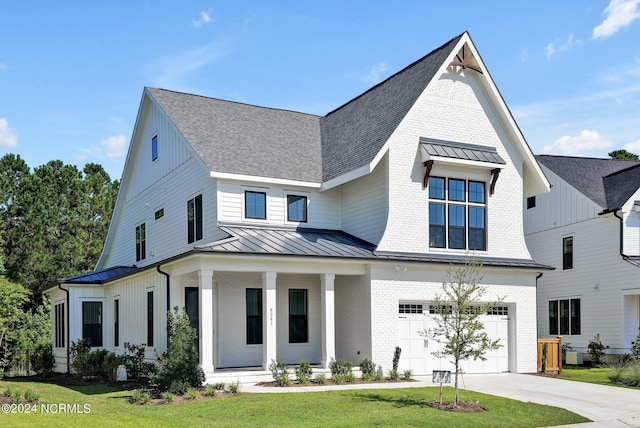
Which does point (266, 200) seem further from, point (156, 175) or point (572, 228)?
point (572, 228)

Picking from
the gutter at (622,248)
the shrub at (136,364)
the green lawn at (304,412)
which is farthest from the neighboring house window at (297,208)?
the gutter at (622,248)

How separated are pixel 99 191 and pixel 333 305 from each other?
3064 centimetres

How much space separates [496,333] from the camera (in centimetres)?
2559

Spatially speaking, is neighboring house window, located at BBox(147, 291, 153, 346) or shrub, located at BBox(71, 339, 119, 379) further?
neighboring house window, located at BBox(147, 291, 153, 346)

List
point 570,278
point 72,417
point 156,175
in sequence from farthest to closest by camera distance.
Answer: point 570,278, point 156,175, point 72,417

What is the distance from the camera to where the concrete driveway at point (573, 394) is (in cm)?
1680

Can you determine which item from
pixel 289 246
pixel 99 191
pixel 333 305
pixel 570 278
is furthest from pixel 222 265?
pixel 99 191

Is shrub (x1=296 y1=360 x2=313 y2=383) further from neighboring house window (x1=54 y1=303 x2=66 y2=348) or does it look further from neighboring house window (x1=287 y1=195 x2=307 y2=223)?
neighboring house window (x1=54 y1=303 x2=66 y2=348)

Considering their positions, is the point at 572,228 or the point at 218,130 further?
the point at 572,228

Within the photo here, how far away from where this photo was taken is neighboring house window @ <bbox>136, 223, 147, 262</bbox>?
31.5 m

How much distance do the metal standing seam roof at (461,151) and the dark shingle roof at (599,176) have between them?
8.57 meters

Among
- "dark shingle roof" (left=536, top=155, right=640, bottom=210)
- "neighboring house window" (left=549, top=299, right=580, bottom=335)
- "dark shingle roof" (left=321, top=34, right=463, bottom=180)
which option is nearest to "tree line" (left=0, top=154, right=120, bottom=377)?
"dark shingle roof" (left=321, top=34, right=463, bottom=180)

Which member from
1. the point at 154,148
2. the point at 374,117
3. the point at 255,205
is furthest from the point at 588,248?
the point at 154,148

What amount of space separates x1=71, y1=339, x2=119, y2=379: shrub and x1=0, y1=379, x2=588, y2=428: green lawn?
558cm
